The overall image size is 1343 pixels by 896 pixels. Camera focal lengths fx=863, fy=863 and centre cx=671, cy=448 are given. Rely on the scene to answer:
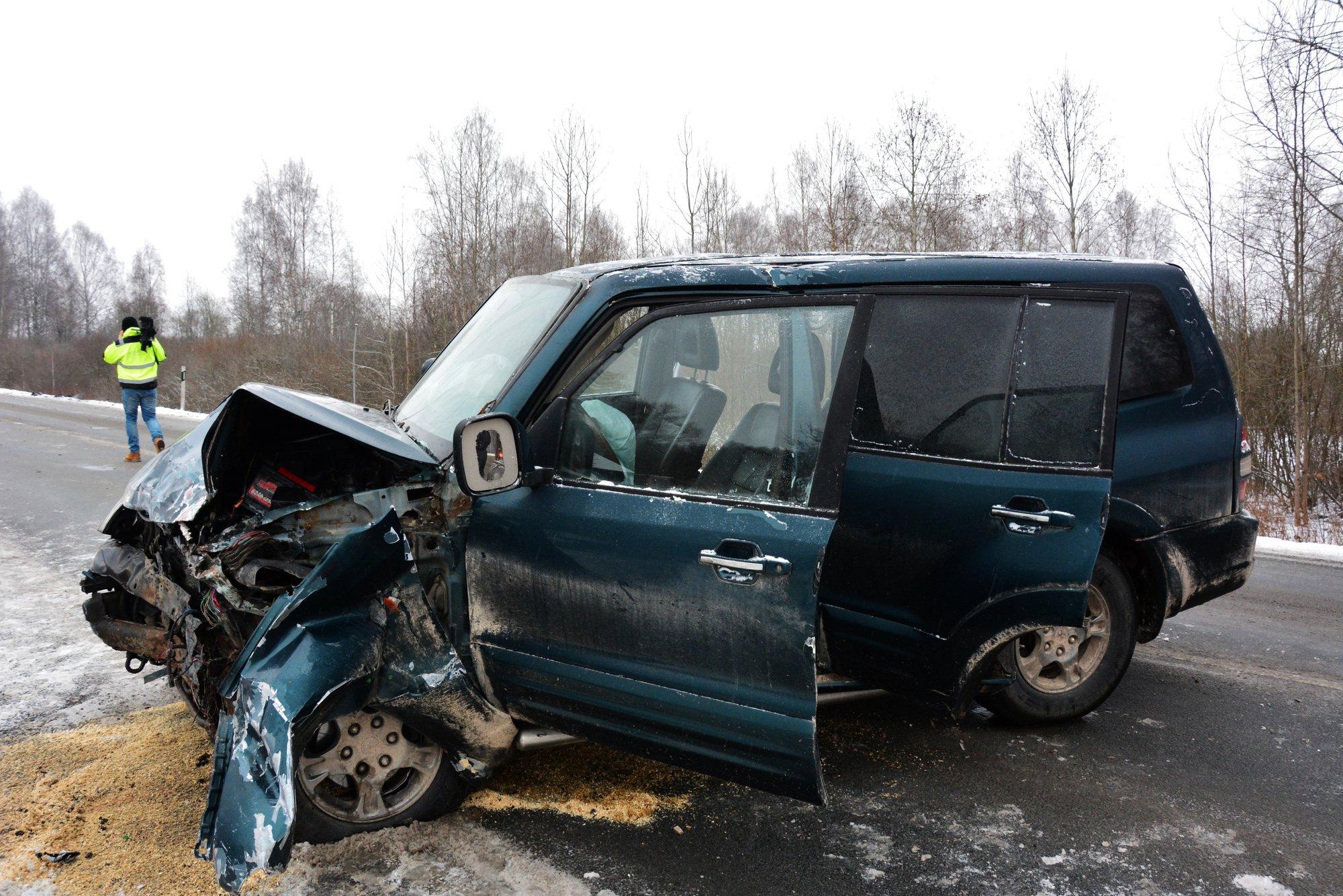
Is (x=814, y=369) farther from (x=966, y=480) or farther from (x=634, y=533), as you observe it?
(x=966, y=480)

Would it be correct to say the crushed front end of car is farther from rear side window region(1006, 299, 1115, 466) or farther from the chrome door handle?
rear side window region(1006, 299, 1115, 466)

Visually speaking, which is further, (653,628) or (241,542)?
(241,542)

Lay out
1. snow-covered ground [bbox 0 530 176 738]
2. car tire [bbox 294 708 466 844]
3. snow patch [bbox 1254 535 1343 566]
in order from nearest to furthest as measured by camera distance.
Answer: car tire [bbox 294 708 466 844], snow-covered ground [bbox 0 530 176 738], snow patch [bbox 1254 535 1343 566]

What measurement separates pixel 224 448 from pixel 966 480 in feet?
8.64

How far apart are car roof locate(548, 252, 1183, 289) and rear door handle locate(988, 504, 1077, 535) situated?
0.91 metres

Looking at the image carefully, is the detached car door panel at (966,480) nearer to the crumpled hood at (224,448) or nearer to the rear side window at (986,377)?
the rear side window at (986,377)

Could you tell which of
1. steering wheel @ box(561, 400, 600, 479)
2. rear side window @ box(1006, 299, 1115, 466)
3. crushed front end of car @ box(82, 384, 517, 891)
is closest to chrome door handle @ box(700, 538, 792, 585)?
steering wheel @ box(561, 400, 600, 479)

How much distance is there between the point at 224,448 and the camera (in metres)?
2.99

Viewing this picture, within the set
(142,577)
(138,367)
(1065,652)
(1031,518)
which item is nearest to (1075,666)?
(1065,652)

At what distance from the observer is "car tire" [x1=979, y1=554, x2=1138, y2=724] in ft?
12.3

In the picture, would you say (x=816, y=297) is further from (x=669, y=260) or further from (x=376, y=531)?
(x=376, y=531)

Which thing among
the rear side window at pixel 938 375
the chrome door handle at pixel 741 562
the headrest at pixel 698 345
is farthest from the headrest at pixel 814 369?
the rear side window at pixel 938 375

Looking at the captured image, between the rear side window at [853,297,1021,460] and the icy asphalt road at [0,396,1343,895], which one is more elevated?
the rear side window at [853,297,1021,460]

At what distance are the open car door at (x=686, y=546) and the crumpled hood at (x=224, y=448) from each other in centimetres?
37
